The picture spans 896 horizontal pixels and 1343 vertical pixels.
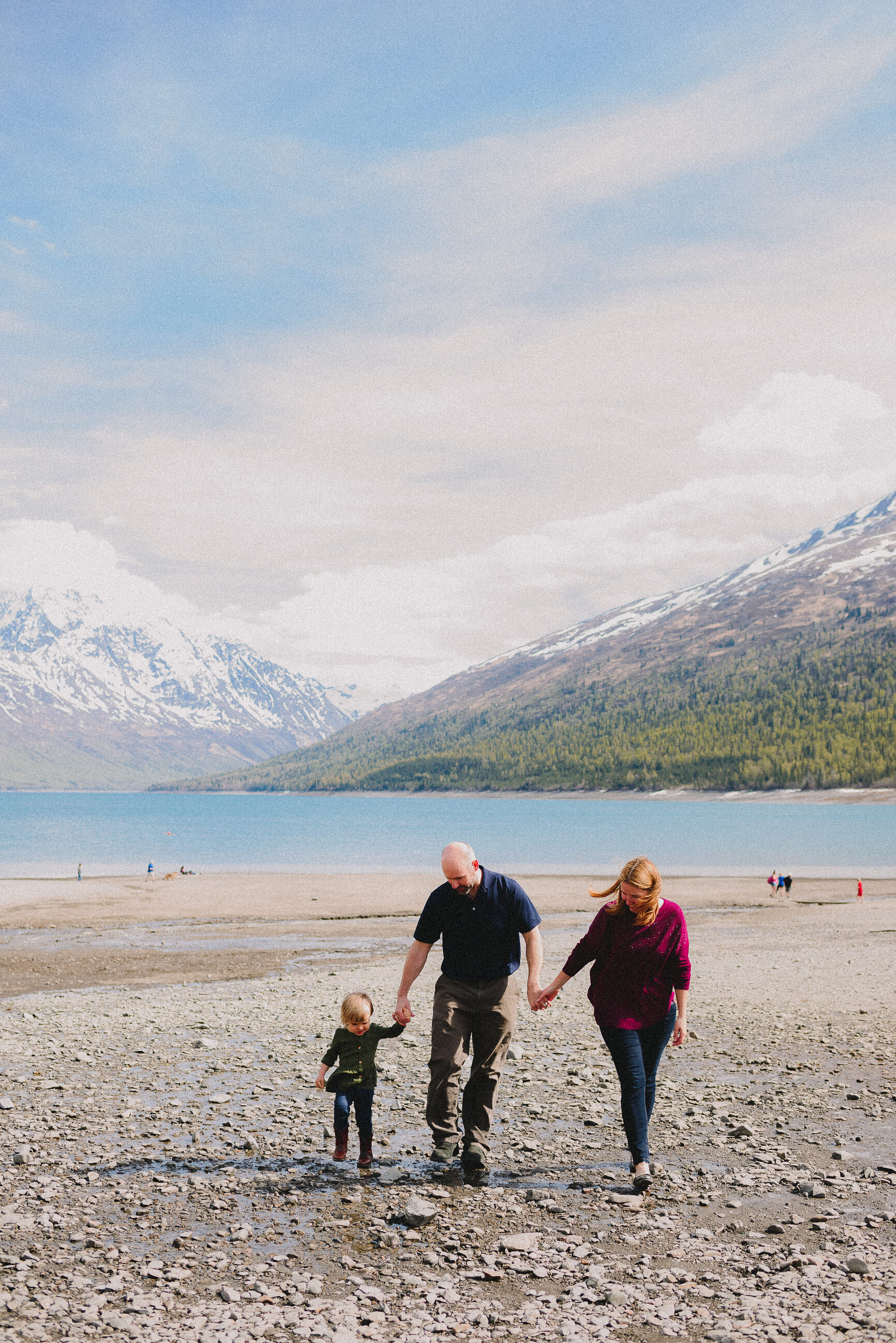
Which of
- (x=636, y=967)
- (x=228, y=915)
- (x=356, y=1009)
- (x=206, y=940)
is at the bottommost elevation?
(x=228, y=915)

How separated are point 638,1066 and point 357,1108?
2.75 m

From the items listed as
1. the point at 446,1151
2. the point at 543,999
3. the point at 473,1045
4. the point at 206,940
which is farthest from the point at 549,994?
the point at 206,940

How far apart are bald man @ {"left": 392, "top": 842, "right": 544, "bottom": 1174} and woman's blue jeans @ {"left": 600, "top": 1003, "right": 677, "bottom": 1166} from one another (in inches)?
35.3

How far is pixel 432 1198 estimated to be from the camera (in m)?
8.63

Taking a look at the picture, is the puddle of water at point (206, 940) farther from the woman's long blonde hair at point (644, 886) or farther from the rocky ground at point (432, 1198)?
the woman's long blonde hair at point (644, 886)

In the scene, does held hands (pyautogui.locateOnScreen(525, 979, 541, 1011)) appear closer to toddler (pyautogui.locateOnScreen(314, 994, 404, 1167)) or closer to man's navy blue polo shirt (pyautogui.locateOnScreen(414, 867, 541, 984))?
man's navy blue polo shirt (pyautogui.locateOnScreen(414, 867, 541, 984))

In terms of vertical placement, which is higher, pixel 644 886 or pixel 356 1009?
pixel 644 886

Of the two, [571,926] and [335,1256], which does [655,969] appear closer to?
[335,1256]

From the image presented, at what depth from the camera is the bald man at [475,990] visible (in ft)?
30.2

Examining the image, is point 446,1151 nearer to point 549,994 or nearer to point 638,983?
point 549,994

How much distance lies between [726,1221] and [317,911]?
42352 millimetres

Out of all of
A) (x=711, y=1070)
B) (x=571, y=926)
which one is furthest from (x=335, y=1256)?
(x=571, y=926)

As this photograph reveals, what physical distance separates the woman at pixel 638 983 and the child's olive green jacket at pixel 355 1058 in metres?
1.67

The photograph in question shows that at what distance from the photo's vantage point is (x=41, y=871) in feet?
246
